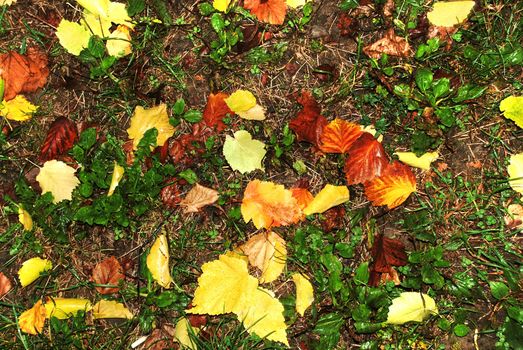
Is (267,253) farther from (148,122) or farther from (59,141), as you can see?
(59,141)

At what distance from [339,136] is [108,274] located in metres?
1.30

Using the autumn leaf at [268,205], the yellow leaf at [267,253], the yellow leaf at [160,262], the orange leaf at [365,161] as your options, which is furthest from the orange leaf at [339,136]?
the yellow leaf at [160,262]

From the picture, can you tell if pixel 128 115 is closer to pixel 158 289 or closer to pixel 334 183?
pixel 158 289

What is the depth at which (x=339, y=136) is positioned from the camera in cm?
239

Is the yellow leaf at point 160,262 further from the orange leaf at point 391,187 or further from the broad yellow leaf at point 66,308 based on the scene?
the orange leaf at point 391,187

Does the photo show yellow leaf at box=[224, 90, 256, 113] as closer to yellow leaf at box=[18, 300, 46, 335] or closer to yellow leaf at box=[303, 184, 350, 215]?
yellow leaf at box=[303, 184, 350, 215]

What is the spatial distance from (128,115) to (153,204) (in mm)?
482


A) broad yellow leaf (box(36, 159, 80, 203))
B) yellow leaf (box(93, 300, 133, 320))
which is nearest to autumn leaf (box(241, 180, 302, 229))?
yellow leaf (box(93, 300, 133, 320))

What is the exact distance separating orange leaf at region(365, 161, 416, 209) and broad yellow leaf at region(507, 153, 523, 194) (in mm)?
428

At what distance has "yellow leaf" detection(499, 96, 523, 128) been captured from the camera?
2314 millimetres

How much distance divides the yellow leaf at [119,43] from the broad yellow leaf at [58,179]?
2.04 ft

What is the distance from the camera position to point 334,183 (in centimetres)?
244

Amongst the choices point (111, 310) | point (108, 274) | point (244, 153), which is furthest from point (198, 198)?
point (111, 310)

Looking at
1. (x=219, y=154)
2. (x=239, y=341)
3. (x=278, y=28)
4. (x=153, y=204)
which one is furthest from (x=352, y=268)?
(x=278, y=28)
